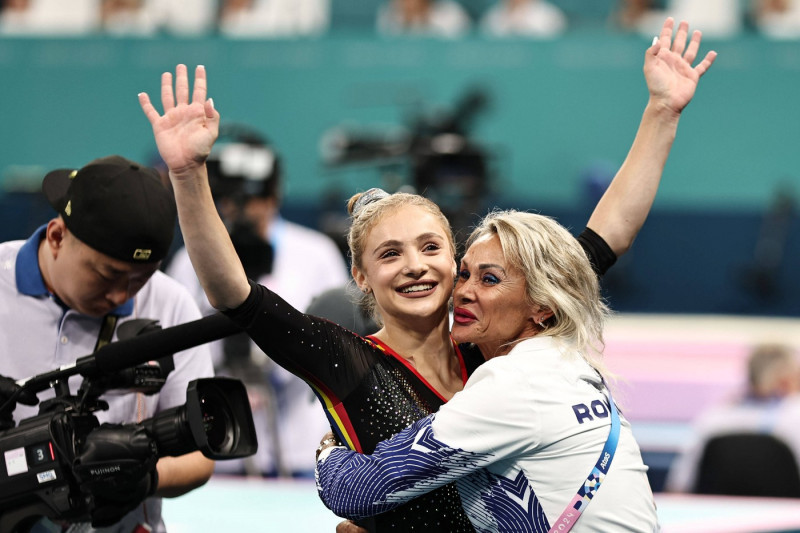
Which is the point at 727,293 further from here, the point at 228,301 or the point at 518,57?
the point at 228,301

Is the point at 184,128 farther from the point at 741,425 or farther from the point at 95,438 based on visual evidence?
the point at 741,425

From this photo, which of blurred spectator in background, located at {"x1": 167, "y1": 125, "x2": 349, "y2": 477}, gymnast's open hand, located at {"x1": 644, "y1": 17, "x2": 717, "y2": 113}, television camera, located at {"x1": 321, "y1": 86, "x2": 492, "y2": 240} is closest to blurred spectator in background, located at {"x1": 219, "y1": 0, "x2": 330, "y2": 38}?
television camera, located at {"x1": 321, "y1": 86, "x2": 492, "y2": 240}

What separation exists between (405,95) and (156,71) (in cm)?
166

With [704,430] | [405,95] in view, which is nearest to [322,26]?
[405,95]

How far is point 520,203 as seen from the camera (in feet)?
21.8

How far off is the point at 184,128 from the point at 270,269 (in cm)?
264

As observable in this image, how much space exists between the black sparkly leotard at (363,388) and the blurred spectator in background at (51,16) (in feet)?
19.0

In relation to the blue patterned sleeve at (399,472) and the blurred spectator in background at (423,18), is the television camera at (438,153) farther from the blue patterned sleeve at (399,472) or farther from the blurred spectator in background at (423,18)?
the blue patterned sleeve at (399,472)

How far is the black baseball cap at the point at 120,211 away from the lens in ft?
7.45

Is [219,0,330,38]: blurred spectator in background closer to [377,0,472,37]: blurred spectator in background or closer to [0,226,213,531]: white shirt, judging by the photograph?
[377,0,472,37]: blurred spectator in background

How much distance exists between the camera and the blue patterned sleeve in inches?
76.2

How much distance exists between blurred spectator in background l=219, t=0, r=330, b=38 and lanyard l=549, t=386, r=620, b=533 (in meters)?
5.58

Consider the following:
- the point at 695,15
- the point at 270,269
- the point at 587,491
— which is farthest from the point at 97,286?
the point at 695,15

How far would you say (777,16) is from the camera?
693cm
